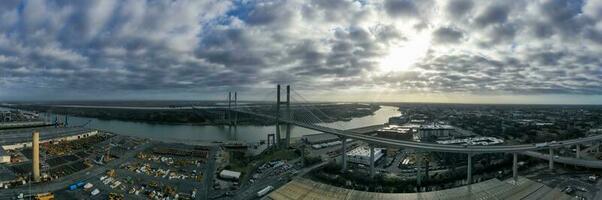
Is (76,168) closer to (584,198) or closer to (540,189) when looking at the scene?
(540,189)

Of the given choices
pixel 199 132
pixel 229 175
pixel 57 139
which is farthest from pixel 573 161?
pixel 199 132

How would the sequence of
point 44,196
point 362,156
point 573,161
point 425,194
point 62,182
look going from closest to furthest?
point 44,196 < point 425,194 < point 62,182 < point 573,161 < point 362,156

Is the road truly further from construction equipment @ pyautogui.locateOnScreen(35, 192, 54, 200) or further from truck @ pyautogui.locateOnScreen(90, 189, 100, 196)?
construction equipment @ pyautogui.locateOnScreen(35, 192, 54, 200)

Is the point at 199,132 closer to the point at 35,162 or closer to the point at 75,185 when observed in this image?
the point at 35,162

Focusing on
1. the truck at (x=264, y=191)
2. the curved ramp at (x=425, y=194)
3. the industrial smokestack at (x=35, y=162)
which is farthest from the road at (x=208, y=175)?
the industrial smokestack at (x=35, y=162)

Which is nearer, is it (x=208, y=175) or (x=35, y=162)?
(x=35, y=162)

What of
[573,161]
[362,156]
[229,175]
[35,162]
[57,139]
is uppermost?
[35,162]

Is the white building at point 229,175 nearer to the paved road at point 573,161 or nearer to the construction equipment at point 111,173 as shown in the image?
the construction equipment at point 111,173

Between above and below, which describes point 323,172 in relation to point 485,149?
below

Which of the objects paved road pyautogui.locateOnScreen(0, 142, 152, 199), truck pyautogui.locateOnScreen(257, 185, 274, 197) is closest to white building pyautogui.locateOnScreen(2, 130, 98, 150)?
paved road pyautogui.locateOnScreen(0, 142, 152, 199)

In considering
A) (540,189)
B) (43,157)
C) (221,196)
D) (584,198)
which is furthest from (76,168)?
(584,198)

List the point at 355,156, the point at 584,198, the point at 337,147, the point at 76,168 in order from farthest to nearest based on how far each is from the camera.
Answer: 1. the point at 337,147
2. the point at 355,156
3. the point at 76,168
4. the point at 584,198
